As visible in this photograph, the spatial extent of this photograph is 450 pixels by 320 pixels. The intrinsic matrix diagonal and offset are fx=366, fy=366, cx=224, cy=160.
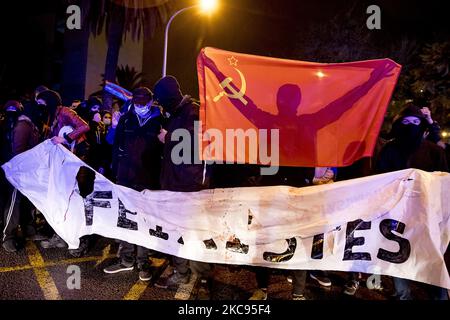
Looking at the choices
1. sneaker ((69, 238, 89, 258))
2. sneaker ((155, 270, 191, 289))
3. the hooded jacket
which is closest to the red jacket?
the hooded jacket

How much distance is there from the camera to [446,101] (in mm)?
12102

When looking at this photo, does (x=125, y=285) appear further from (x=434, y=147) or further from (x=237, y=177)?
(x=434, y=147)

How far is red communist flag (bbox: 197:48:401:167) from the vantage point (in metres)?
3.86

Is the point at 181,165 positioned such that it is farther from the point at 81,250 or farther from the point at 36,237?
the point at 36,237

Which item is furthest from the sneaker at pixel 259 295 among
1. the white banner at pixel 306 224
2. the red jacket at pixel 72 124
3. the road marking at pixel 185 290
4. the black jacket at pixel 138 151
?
the red jacket at pixel 72 124

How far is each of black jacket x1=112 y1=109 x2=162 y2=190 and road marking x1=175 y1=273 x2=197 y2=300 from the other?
3.91 feet

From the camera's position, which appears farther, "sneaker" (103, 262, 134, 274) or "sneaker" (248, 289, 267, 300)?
"sneaker" (103, 262, 134, 274)

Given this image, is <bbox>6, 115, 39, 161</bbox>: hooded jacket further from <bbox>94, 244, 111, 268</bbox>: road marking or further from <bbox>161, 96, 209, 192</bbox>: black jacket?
<bbox>161, 96, 209, 192</bbox>: black jacket

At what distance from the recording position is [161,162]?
451 centimetres

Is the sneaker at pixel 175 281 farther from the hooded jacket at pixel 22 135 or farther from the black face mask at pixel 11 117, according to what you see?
the black face mask at pixel 11 117
